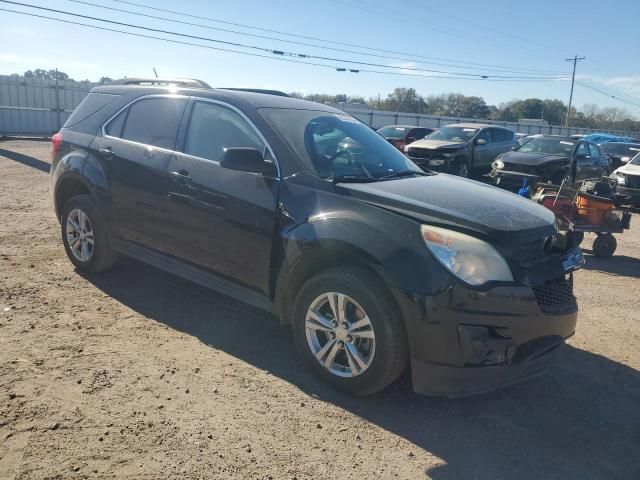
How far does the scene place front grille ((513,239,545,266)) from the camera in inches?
127

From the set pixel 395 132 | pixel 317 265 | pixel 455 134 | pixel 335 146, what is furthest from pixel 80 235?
pixel 395 132

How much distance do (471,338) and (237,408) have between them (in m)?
1.46

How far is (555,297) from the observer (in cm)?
334

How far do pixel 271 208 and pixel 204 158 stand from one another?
0.86 m

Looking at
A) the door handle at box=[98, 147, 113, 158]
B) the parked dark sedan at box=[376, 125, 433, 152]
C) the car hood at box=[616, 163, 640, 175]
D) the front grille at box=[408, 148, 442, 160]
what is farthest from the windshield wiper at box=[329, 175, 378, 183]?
the parked dark sedan at box=[376, 125, 433, 152]

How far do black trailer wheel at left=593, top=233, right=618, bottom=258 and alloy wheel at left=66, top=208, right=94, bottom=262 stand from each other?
275 inches

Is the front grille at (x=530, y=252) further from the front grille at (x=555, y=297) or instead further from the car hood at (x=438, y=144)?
the car hood at (x=438, y=144)

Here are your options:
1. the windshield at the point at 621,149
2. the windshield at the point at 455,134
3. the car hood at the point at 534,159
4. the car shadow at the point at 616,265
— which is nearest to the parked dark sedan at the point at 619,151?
the windshield at the point at 621,149

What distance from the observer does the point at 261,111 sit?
406 cm

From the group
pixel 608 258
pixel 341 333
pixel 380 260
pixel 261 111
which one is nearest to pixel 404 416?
pixel 341 333

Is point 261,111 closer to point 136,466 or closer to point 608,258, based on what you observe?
point 136,466

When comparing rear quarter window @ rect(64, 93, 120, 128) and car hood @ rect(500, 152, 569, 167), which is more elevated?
rear quarter window @ rect(64, 93, 120, 128)

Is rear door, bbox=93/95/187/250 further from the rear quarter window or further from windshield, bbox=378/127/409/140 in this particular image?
windshield, bbox=378/127/409/140

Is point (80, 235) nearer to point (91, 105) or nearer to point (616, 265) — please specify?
point (91, 105)
